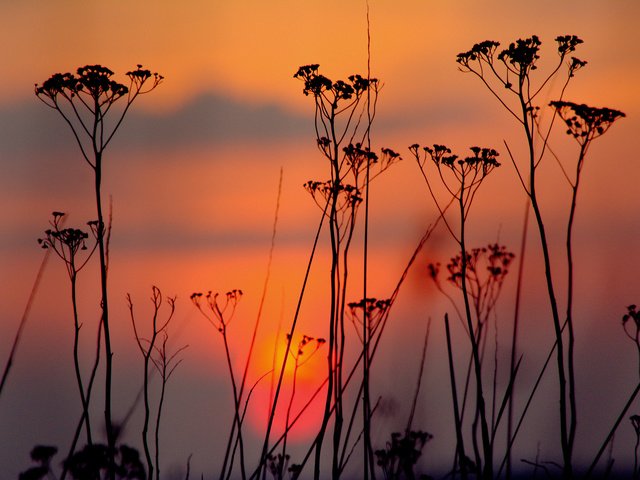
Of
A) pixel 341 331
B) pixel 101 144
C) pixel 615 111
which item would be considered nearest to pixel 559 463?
pixel 341 331

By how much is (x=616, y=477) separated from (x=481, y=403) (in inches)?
57.5

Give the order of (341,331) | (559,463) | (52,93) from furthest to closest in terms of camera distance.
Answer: (52,93) → (559,463) → (341,331)

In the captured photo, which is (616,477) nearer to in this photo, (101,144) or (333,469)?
(333,469)

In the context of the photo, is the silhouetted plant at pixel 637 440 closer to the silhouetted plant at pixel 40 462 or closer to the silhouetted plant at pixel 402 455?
the silhouetted plant at pixel 402 455

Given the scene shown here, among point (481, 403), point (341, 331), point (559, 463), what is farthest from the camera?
point (559, 463)

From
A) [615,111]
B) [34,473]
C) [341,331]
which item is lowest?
[34,473]

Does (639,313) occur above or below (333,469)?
above

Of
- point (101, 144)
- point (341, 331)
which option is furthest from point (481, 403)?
point (101, 144)

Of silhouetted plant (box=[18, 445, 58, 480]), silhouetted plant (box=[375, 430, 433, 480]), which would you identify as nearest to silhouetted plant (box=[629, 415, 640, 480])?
silhouetted plant (box=[375, 430, 433, 480])

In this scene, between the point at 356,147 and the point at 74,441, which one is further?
the point at 356,147

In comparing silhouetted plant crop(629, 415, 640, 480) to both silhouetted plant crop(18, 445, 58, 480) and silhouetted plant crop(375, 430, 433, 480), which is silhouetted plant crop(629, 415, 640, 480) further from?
silhouetted plant crop(18, 445, 58, 480)

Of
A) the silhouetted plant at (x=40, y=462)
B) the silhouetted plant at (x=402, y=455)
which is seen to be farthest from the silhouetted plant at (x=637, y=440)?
the silhouetted plant at (x=40, y=462)

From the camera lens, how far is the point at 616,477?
16.0ft

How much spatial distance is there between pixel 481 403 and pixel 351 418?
893 millimetres
